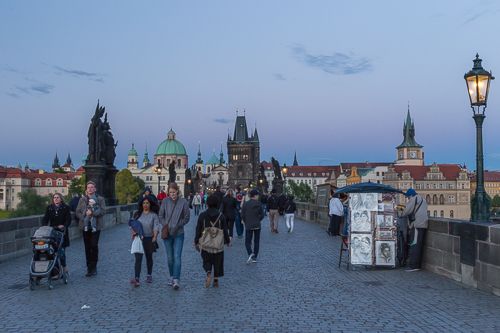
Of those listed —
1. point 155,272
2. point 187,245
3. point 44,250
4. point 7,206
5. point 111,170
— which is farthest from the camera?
point 7,206

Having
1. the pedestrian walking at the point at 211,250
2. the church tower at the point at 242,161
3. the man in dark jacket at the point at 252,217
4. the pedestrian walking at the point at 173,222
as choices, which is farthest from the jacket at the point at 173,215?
the church tower at the point at 242,161

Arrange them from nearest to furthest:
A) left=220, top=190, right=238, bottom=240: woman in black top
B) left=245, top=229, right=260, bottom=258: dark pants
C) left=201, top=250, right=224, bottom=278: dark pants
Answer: left=201, top=250, right=224, bottom=278: dark pants < left=245, top=229, right=260, bottom=258: dark pants < left=220, top=190, right=238, bottom=240: woman in black top

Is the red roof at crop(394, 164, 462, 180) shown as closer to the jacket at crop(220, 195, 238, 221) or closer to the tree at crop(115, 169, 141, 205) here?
the tree at crop(115, 169, 141, 205)

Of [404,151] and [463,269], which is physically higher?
[404,151]

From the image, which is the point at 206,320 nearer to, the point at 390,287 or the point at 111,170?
the point at 390,287

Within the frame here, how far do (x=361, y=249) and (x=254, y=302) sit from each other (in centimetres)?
393

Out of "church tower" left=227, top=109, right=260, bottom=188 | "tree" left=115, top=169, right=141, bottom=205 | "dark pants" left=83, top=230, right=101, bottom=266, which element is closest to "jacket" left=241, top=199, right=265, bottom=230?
"dark pants" left=83, top=230, right=101, bottom=266

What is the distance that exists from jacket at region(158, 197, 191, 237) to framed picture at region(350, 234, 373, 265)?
3.77 m

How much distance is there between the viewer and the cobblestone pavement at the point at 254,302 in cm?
626

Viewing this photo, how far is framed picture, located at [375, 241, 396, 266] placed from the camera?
10727 millimetres

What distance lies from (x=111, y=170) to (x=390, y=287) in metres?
19.4

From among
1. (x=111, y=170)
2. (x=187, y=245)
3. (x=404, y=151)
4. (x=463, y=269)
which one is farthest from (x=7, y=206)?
(x=463, y=269)

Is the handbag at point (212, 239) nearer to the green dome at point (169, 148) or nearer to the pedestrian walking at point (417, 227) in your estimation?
the pedestrian walking at point (417, 227)

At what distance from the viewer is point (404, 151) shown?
162000 mm
